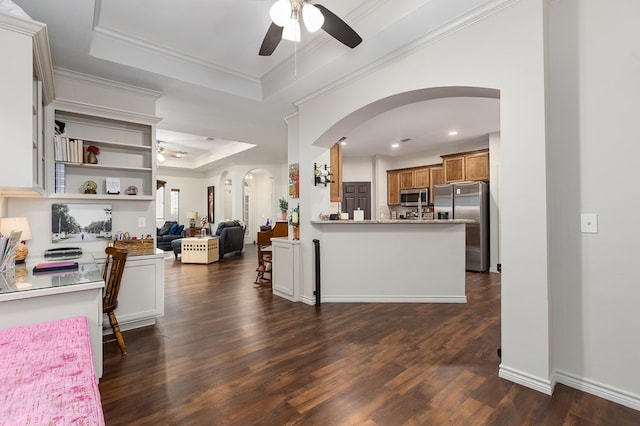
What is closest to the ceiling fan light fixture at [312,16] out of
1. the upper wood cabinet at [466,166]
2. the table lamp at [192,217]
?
the upper wood cabinet at [466,166]

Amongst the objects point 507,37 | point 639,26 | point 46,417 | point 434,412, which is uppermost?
point 507,37

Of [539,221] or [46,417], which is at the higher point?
[539,221]

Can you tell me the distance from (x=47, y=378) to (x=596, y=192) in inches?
119

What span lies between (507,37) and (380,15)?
3.25 feet

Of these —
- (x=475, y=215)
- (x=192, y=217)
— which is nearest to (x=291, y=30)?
(x=475, y=215)

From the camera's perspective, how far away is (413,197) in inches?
294

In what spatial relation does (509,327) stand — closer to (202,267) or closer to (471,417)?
(471,417)

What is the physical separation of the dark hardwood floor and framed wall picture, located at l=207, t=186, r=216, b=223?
7.54 m

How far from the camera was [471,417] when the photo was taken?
1.75m

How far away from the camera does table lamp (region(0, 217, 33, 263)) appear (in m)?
2.58

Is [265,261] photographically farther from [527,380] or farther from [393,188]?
[393,188]

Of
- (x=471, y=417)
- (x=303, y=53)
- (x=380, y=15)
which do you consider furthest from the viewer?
(x=303, y=53)

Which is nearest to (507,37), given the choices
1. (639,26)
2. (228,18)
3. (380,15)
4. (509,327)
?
(639,26)

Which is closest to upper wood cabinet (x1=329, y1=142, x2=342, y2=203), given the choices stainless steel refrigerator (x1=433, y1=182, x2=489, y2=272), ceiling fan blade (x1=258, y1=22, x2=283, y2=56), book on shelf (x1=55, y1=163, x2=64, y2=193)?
ceiling fan blade (x1=258, y1=22, x2=283, y2=56)
